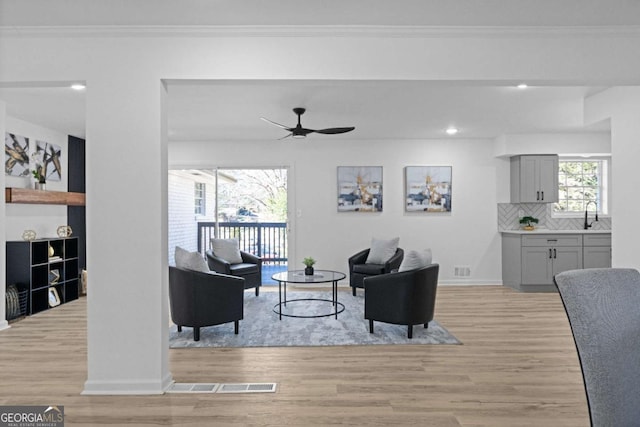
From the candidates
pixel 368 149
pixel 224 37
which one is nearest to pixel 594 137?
pixel 368 149

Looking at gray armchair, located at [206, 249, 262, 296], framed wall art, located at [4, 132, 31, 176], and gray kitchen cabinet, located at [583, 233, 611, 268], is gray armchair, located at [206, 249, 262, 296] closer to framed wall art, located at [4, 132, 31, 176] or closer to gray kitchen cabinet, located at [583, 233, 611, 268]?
framed wall art, located at [4, 132, 31, 176]

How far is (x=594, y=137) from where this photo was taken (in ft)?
22.2

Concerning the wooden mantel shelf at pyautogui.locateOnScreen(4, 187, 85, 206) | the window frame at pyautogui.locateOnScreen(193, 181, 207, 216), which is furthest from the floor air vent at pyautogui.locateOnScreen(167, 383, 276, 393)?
the window frame at pyautogui.locateOnScreen(193, 181, 207, 216)

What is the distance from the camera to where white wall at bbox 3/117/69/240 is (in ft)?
17.7

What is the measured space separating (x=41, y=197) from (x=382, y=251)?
469cm

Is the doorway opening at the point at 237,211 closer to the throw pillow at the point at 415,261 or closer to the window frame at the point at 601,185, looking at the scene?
the throw pillow at the point at 415,261

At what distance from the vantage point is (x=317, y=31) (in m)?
2.91

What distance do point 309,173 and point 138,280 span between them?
4.57 m

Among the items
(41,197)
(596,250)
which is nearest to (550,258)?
(596,250)

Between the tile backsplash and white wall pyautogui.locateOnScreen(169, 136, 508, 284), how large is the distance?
0.15 metres

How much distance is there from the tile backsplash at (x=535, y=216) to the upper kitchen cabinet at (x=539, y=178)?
11.9 inches

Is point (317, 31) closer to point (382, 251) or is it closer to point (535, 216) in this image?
point (382, 251)

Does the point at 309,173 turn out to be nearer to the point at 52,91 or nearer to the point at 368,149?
the point at 368,149

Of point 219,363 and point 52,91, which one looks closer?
point 219,363
